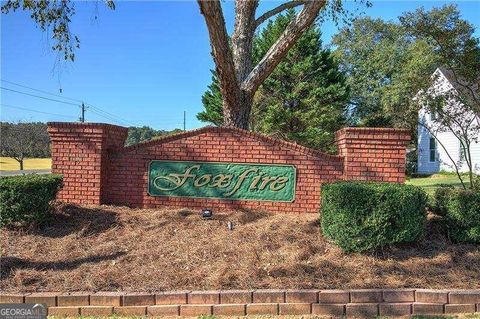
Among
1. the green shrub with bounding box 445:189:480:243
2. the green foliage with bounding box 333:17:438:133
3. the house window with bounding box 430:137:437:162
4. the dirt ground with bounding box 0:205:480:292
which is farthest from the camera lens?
the green foliage with bounding box 333:17:438:133

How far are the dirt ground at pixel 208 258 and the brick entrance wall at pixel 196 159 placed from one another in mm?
736

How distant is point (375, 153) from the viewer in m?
6.80

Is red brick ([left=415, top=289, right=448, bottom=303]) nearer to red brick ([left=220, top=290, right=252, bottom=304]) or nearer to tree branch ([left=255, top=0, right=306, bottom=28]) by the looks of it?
red brick ([left=220, top=290, right=252, bottom=304])

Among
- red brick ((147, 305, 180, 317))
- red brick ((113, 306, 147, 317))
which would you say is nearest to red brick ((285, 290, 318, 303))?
red brick ((147, 305, 180, 317))

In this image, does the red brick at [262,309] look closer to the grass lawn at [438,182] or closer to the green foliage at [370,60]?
the grass lawn at [438,182]

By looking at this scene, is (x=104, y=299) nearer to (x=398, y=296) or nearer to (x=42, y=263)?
(x=42, y=263)

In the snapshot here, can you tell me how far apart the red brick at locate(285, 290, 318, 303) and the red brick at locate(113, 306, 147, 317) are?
56.2 inches

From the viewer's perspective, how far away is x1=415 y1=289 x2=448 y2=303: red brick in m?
4.45

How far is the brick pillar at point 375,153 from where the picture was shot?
6734mm

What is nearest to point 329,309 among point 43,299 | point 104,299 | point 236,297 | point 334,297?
point 334,297

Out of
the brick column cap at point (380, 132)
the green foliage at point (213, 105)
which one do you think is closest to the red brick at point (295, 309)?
the brick column cap at point (380, 132)

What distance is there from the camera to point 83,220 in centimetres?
663

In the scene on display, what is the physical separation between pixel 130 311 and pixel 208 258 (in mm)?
1206

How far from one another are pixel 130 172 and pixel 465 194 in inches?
201
